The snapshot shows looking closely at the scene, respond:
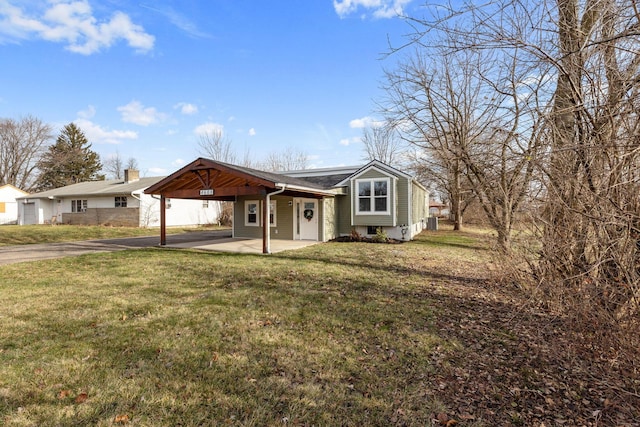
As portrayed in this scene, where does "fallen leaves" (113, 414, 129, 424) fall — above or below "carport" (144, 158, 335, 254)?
below

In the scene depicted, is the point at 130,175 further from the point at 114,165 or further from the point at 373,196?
the point at 114,165

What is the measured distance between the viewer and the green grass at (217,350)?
258 cm

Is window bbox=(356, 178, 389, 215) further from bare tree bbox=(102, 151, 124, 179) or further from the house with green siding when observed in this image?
bare tree bbox=(102, 151, 124, 179)

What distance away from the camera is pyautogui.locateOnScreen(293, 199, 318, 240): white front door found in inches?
615

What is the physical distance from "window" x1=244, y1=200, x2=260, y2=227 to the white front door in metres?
2.33

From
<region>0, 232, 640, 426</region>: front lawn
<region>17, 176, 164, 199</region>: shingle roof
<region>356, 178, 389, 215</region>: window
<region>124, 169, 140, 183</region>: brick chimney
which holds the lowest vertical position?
<region>0, 232, 640, 426</region>: front lawn

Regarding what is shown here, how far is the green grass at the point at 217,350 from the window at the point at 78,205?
22405mm

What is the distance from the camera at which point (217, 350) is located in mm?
3646

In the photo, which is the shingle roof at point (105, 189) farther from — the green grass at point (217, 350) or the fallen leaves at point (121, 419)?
the fallen leaves at point (121, 419)

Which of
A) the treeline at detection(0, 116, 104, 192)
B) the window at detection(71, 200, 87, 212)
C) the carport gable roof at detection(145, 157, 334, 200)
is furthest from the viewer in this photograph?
the treeline at detection(0, 116, 104, 192)

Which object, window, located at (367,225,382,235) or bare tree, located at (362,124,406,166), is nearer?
window, located at (367,225,382,235)

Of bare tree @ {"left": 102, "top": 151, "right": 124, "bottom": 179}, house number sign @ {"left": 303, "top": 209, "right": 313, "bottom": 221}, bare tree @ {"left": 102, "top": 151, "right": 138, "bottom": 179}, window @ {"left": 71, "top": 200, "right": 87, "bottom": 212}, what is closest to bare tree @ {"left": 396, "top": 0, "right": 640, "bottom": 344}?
house number sign @ {"left": 303, "top": 209, "right": 313, "bottom": 221}

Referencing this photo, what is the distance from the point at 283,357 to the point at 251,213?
14.1m

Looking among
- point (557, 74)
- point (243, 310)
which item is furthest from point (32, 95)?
point (557, 74)
